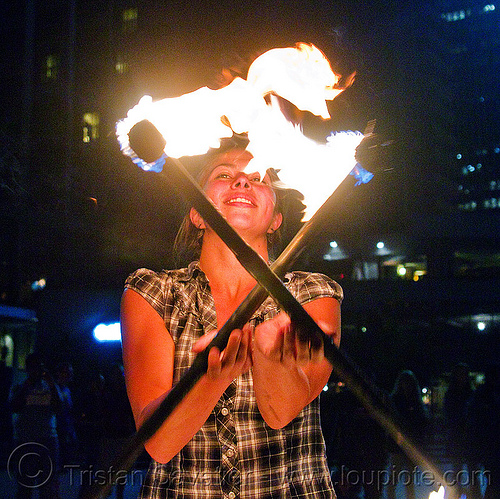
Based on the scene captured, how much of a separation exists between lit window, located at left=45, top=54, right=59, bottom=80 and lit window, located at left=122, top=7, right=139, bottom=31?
17.3 feet

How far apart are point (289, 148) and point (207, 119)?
44 cm

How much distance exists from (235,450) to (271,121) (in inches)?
57.8

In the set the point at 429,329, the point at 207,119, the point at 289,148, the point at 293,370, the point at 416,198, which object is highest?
the point at 416,198

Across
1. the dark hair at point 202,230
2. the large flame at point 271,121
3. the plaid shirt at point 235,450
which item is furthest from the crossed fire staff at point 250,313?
the dark hair at point 202,230

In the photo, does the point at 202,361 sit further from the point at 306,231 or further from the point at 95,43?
the point at 95,43

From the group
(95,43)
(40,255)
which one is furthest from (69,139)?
(95,43)

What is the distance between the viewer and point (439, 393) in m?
25.4

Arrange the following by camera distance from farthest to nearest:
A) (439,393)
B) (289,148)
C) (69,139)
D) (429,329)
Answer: (429,329) < (69,139) < (439,393) < (289,148)

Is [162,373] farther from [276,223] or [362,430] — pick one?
[362,430]

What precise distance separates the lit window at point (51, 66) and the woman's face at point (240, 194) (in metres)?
33.0

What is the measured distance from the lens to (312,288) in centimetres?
239

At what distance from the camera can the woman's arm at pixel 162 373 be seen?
1.80m

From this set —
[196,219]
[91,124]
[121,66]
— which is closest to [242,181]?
[196,219]

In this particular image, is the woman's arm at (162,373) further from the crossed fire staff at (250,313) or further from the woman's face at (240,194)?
the woman's face at (240,194)
